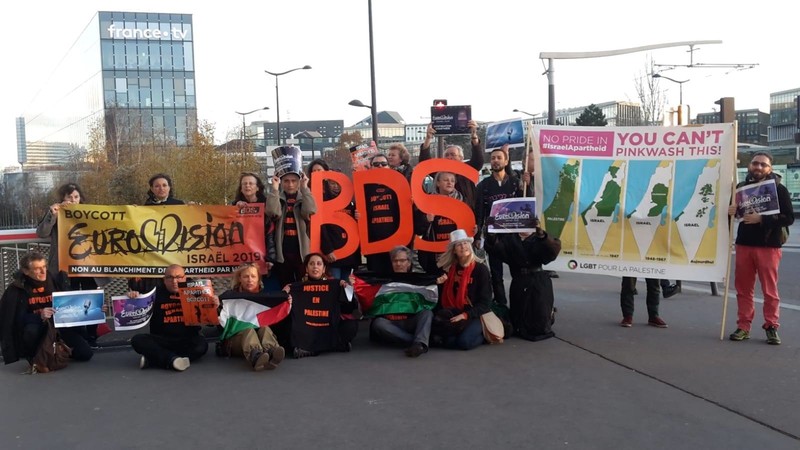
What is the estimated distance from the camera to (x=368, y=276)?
782 centimetres

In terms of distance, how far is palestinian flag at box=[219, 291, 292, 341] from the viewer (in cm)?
679

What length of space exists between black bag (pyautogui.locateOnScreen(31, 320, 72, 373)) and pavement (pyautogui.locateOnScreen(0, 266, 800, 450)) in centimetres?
11

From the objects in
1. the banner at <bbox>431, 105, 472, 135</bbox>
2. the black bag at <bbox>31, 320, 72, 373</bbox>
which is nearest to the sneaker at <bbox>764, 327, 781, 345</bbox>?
the banner at <bbox>431, 105, 472, 135</bbox>

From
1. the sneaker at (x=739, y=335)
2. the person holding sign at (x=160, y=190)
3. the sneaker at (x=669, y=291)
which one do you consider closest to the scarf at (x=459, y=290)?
the sneaker at (x=739, y=335)

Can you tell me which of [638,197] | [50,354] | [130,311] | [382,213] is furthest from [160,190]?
[638,197]

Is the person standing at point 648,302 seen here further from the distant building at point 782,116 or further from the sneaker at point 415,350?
the distant building at point 782,116

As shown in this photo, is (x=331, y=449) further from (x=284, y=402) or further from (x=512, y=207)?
(x=512, y=207)

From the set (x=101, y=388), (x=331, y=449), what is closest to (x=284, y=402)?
(x=331, y=449)

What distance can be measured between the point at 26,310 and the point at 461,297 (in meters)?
4.19

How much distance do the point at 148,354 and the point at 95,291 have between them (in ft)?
2.95

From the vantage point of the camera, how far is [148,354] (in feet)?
21.5

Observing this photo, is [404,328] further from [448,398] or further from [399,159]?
[399,159]

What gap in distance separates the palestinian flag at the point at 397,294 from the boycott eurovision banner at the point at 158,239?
123 cm

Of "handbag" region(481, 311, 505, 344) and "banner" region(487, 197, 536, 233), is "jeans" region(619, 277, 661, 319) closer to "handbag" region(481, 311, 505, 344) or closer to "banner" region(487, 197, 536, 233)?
"banner" region(487, 197, 536, 233)
